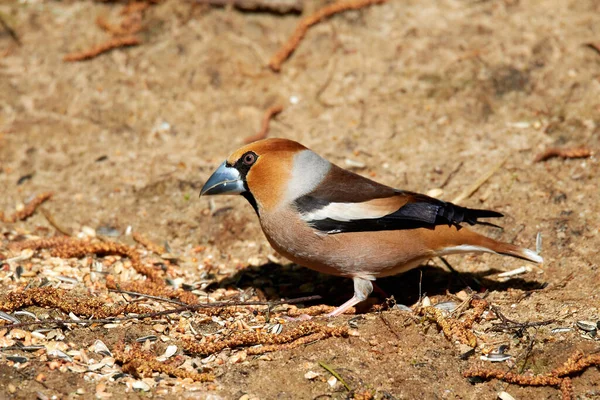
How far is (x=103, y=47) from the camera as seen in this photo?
26.1ft

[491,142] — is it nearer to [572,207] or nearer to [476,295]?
[572,207]


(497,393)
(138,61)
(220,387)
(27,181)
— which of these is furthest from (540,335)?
(138,61)

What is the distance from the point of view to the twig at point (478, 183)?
6.11 metres

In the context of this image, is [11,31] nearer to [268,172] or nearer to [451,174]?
[268,172]

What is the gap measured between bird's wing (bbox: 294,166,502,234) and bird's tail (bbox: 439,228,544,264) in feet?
0.37

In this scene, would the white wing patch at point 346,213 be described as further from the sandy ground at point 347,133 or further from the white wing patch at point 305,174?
the sandy ground at point 347,133

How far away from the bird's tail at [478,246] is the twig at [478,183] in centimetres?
111

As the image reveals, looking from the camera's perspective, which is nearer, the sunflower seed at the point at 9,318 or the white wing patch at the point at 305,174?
the sunflower seed at the point at 9,318

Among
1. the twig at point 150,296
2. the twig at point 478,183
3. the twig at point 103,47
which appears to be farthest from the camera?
the twig at point 103,47

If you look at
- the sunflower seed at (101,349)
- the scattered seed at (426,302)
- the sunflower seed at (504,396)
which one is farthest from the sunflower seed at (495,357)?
the sunflower seed at (101,349)

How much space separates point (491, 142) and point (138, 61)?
4.09 m

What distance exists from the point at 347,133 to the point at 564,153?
2.14 metres

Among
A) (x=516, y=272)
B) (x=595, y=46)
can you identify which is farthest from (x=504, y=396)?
(x=595, y=46)

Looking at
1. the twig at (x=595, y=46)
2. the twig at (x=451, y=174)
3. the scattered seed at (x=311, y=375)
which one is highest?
the twig at (x=595, y=46)
